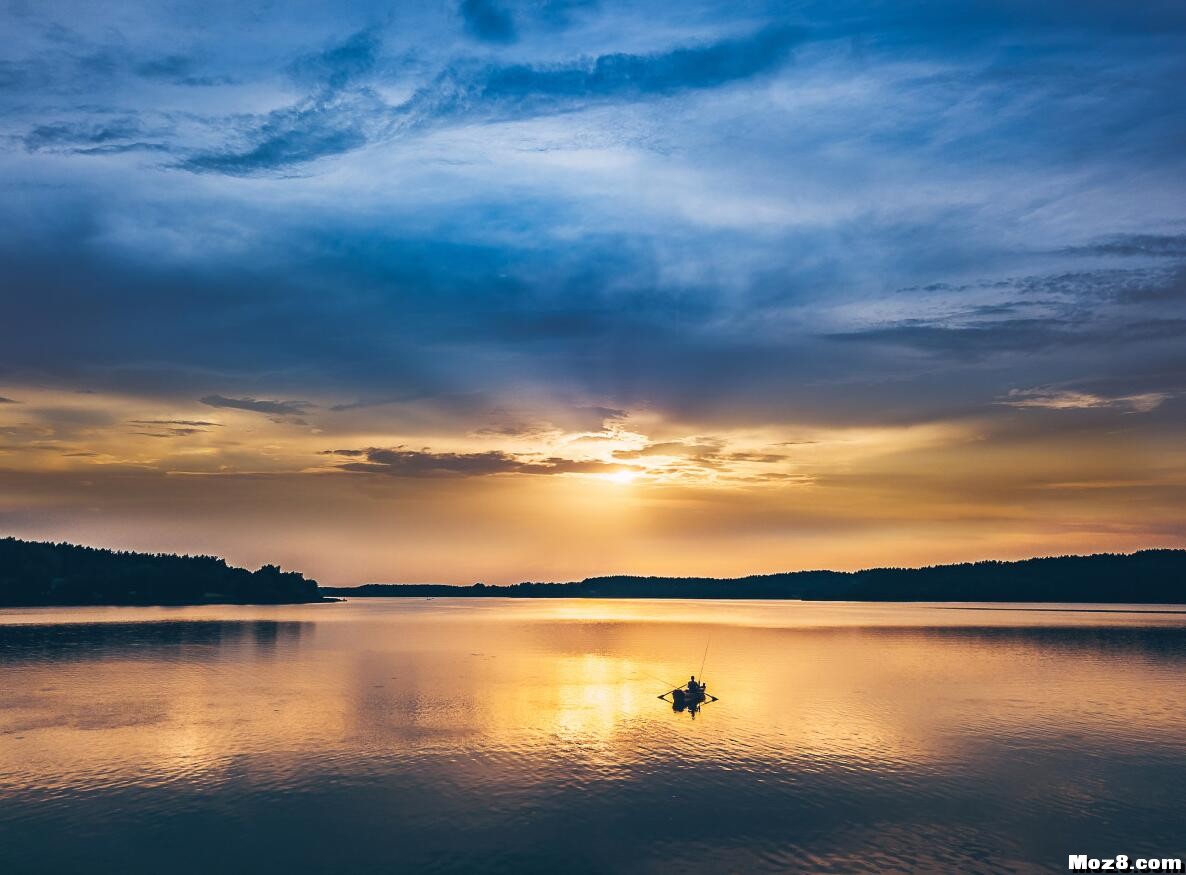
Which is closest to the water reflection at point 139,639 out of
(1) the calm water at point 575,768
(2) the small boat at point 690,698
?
(1) the calm water at point 575,768

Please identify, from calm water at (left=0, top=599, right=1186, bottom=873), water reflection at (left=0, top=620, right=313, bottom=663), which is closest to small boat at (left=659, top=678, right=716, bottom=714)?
calm water at (left=0, top=599, right=1186, bottom=873)

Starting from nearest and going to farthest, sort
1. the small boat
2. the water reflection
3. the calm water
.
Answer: the calm water, the small boat, the water reflection

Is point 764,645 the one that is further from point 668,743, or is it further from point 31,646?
point 31,646

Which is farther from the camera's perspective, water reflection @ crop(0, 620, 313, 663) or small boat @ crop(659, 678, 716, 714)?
water reflection @ crop(0, 620, 313, 663)

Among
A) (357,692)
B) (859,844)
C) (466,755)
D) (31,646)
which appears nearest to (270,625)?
(31,646)

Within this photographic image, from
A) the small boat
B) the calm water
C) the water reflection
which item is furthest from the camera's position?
the water reflection

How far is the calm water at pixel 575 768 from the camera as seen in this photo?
35656 millimetres

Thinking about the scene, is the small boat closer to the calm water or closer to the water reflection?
the calm water

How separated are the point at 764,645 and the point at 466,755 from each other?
106745mm

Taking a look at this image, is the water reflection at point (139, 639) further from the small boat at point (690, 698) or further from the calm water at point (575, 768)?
the small boat at point (690, 698)

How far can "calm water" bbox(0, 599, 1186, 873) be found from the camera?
35656 millimetres

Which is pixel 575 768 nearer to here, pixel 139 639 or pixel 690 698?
pixel 690 698

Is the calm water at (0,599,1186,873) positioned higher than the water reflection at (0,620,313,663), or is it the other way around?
A: the calm water at (0,599,1186,873)

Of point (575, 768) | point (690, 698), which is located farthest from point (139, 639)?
point (575, 768)
